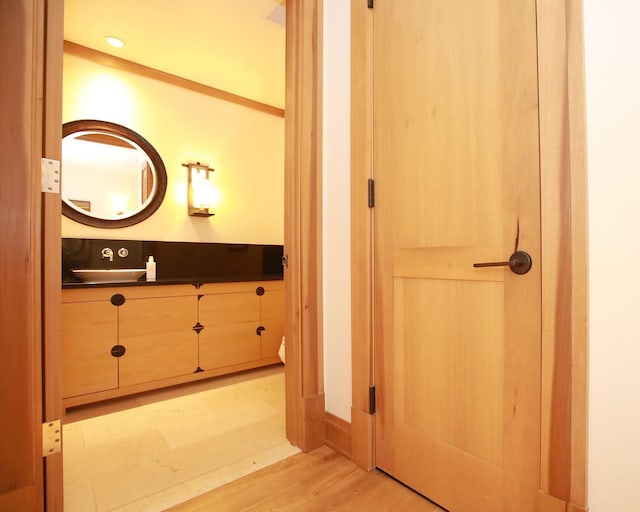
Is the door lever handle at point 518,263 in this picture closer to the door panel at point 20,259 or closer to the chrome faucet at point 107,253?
the door panel at point 20,259

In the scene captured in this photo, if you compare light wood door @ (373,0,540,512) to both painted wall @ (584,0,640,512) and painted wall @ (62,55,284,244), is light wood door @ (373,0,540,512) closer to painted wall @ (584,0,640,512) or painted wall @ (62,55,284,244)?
painted wall @ (584,0,640,512)

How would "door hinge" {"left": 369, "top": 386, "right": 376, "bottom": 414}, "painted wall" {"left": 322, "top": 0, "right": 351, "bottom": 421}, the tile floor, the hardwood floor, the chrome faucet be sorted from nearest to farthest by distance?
the hardwood floor → the tile floor → "door hinge" {"left": 369, "top": 386, "right": 376, "bottom": 414} → "painted wall" {"left": 322, "top": 0, "right": 351, "bottom": 421} → the chrome faucet

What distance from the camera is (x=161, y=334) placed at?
2.52 m

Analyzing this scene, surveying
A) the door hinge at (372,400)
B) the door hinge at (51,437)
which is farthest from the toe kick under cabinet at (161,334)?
the door hinge at (372,400)

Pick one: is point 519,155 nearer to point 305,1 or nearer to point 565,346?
point 565,346

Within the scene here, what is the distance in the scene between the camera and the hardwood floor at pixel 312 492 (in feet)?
4.20

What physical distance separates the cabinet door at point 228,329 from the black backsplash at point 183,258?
18cm

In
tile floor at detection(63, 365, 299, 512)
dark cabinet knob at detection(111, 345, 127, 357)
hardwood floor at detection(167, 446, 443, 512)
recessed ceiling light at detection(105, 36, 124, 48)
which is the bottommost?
tile floor at detection(63, 365, 299, 512)

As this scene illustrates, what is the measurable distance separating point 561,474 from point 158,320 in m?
2.44

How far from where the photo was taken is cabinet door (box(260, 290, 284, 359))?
3.04m

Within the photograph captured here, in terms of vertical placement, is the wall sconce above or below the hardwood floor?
above

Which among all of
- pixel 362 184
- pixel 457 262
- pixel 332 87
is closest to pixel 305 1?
Answer: pixel 332 87

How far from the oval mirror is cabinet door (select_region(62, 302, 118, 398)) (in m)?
0.82

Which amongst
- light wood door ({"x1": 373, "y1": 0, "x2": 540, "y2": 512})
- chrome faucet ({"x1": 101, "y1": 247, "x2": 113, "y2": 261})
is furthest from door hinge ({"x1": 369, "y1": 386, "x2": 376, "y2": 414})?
chrome faucet ({"x1": 101, "y1": 247, "x2": 113, "y2": 261})
